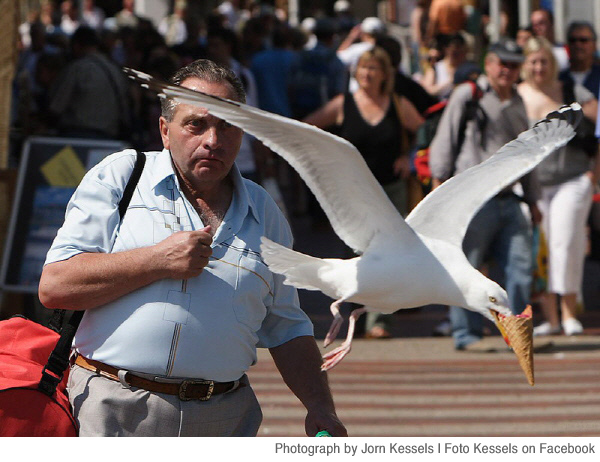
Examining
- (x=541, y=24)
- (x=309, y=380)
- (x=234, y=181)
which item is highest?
(x=234, y=181)

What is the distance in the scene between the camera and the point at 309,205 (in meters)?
13.3

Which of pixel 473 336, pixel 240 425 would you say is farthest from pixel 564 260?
pixel 240 425

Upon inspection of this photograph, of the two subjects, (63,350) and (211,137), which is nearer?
(211,137)

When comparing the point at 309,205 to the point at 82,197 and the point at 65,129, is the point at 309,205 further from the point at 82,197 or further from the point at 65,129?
the point at 82,197

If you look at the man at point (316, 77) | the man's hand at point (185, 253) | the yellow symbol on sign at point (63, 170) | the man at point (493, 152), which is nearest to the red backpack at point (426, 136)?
the man at point (493, 152)

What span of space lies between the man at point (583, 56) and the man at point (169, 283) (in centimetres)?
669

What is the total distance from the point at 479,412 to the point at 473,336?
126 centimetres

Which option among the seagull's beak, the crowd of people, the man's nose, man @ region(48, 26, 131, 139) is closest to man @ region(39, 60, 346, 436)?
the man's nose

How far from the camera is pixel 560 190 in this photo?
342 inches

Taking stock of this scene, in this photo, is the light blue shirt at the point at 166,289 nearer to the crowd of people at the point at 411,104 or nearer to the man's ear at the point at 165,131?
the man's ear at the point at 165,131

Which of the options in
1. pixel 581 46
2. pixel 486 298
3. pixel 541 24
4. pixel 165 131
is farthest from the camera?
pixel 541 24

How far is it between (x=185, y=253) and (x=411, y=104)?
18.2ft

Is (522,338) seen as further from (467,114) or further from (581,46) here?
(581,46)

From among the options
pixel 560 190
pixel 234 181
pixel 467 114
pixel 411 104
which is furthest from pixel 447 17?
pixel 234 181
